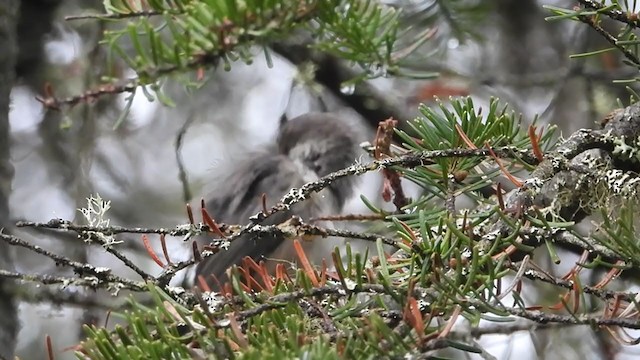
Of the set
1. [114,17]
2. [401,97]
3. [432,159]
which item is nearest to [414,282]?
[432,159]

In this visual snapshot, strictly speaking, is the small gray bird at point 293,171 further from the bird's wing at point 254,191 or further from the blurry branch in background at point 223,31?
the blurry branch in background at point 223,31

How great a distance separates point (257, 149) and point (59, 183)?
793mm

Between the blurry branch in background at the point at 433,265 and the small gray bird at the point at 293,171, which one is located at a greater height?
the small gray bird at the point at 293,171

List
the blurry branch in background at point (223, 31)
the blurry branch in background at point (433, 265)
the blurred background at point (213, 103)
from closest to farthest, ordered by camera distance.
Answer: the blurry branch in background at point (433, 265) → the blurry branch in background at point (223, 31) → the blurred background at point (213, 103)

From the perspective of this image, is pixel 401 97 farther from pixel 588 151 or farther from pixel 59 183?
pixel 588 151

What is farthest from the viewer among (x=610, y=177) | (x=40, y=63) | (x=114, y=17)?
(x=40, y=63)

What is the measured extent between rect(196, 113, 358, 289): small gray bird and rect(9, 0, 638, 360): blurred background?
116 millimetres

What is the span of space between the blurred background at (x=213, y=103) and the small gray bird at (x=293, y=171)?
116 millimetres

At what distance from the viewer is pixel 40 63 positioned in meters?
2.79

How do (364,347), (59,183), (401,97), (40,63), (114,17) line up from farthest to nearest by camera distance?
(59,183), (401,97), (40,63), (114,17), (364,347)

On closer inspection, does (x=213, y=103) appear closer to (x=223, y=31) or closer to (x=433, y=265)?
(x=223, y=31)

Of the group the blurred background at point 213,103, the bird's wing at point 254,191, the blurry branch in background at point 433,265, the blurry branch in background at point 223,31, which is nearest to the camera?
the blurry branch in background at point 433,265

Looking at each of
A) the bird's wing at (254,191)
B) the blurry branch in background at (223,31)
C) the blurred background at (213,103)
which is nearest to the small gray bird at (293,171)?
the bird's wing at (254,191)

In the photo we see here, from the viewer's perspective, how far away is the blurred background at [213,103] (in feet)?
8.63
